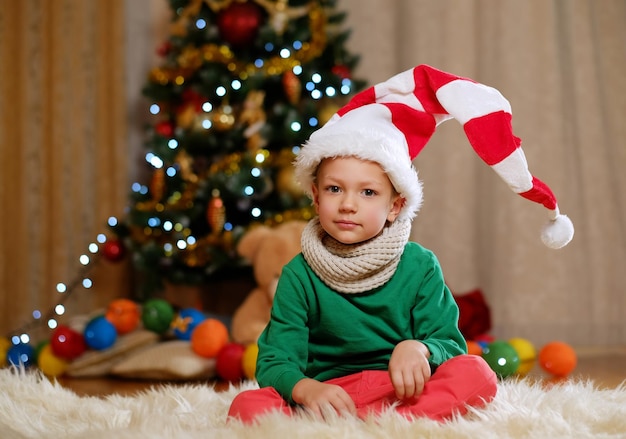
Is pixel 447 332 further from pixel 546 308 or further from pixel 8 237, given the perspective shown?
pixel 8 237

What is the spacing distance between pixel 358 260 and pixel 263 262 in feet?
4.16

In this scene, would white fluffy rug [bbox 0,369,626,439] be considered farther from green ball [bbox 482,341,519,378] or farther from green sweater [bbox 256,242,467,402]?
green ball [bbox 482,341,519,378]

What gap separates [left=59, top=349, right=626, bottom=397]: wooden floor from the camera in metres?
2.14

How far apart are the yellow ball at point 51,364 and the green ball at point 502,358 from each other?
137 centimetres

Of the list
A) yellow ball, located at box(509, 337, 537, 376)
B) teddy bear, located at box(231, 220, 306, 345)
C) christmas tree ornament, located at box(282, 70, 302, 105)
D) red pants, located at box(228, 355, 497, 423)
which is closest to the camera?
red pants, located at box(228, 355, 497, 423)

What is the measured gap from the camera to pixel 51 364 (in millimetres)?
2547

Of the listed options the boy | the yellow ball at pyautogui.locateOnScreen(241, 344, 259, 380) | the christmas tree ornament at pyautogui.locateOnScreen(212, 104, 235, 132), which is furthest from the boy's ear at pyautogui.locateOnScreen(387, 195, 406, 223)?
the christmas tree ornament at pyautogui.locateOnScreen(212, 104, 235, 132)

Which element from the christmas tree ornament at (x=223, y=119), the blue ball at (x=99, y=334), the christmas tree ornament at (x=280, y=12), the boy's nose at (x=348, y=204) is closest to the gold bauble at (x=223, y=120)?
the christmas tree ornament at (x=223, y=119)

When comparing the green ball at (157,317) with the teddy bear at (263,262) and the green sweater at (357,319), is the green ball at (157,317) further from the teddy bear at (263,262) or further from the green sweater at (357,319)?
the green sweater at (357,319)

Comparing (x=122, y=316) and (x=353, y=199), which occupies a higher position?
(x=353, y=199)

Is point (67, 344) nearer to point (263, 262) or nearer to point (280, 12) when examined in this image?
point (263, 262)

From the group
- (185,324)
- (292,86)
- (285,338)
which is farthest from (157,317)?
(285,338)

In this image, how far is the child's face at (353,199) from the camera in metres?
1.33

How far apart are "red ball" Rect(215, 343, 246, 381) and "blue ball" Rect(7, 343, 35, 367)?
2.35ft
